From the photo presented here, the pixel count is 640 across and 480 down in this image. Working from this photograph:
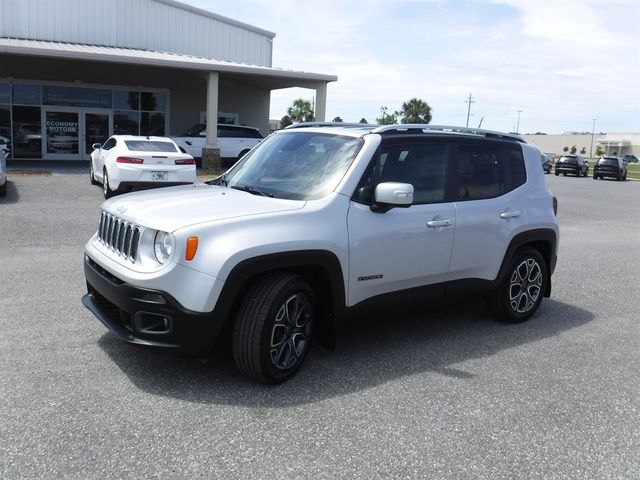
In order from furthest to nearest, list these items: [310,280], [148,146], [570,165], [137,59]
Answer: [570,165] → [137,59] → [148,146] → [310,280]

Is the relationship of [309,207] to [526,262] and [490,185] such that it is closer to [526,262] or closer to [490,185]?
[490,185]

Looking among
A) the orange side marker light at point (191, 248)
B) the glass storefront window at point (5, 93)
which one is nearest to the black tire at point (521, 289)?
the orange side marker light at point (191, 248)

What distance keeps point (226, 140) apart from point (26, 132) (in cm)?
826

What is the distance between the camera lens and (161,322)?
3.86m

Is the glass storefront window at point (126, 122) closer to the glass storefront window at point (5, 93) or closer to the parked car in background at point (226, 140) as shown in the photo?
the parked car in background at point (226, 140)

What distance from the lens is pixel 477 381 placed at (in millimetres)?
4344

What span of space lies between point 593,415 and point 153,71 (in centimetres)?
2535

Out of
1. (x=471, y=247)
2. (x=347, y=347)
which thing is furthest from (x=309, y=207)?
(x=471, y=247)

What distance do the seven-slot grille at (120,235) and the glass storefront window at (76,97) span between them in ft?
74.3

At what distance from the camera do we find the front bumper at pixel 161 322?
373cm

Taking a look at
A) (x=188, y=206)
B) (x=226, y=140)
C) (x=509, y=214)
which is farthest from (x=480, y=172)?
(x=226, y=140)

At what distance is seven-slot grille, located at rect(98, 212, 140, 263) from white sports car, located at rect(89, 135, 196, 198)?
8628 mm

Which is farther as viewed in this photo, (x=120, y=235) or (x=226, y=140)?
(x=226, y=140)

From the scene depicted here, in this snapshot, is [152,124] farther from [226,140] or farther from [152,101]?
[226,140]
